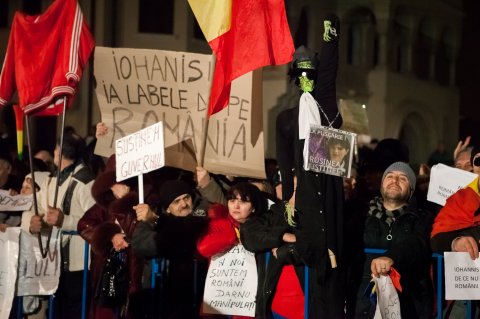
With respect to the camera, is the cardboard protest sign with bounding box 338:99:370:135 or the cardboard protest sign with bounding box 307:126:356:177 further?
the cardboard protest sign with bounding box 338:99:370:135

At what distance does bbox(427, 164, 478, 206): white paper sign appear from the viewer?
28.3 ft

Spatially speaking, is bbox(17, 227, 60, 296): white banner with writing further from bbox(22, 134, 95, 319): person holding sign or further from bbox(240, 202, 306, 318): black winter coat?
bbox(240, 202, 306, 318): black winter coat

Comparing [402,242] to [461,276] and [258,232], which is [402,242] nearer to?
[461,276]

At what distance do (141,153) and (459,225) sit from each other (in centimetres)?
235

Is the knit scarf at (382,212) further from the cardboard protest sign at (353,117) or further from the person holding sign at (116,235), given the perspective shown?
the cardboard protest sign at (353,117)

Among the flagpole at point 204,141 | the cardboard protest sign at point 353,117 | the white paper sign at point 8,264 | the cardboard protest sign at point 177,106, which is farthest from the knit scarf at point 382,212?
the cardboard protest sign at point 353,117

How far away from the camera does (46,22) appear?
33.6 feet

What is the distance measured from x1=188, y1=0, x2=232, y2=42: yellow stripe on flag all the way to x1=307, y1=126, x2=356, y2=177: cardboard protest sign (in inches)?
87.1

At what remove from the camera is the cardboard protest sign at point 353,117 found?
13.3 meters

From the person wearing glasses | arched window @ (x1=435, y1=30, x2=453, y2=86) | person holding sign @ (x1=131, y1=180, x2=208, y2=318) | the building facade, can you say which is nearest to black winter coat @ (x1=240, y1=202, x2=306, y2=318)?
person holding sign @ (x1=131, y1=180, x2=208, y2=318)

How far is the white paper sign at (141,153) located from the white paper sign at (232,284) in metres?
0.88

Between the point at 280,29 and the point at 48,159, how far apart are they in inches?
190

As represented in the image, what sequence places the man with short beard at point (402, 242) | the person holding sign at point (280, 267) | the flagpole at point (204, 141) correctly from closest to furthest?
the man with short beard at point (402, 242), the person holding sign at point (280, 267), the flagpole at point (204, 141)

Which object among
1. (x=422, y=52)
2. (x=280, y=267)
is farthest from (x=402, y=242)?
(x=422, y=52)
